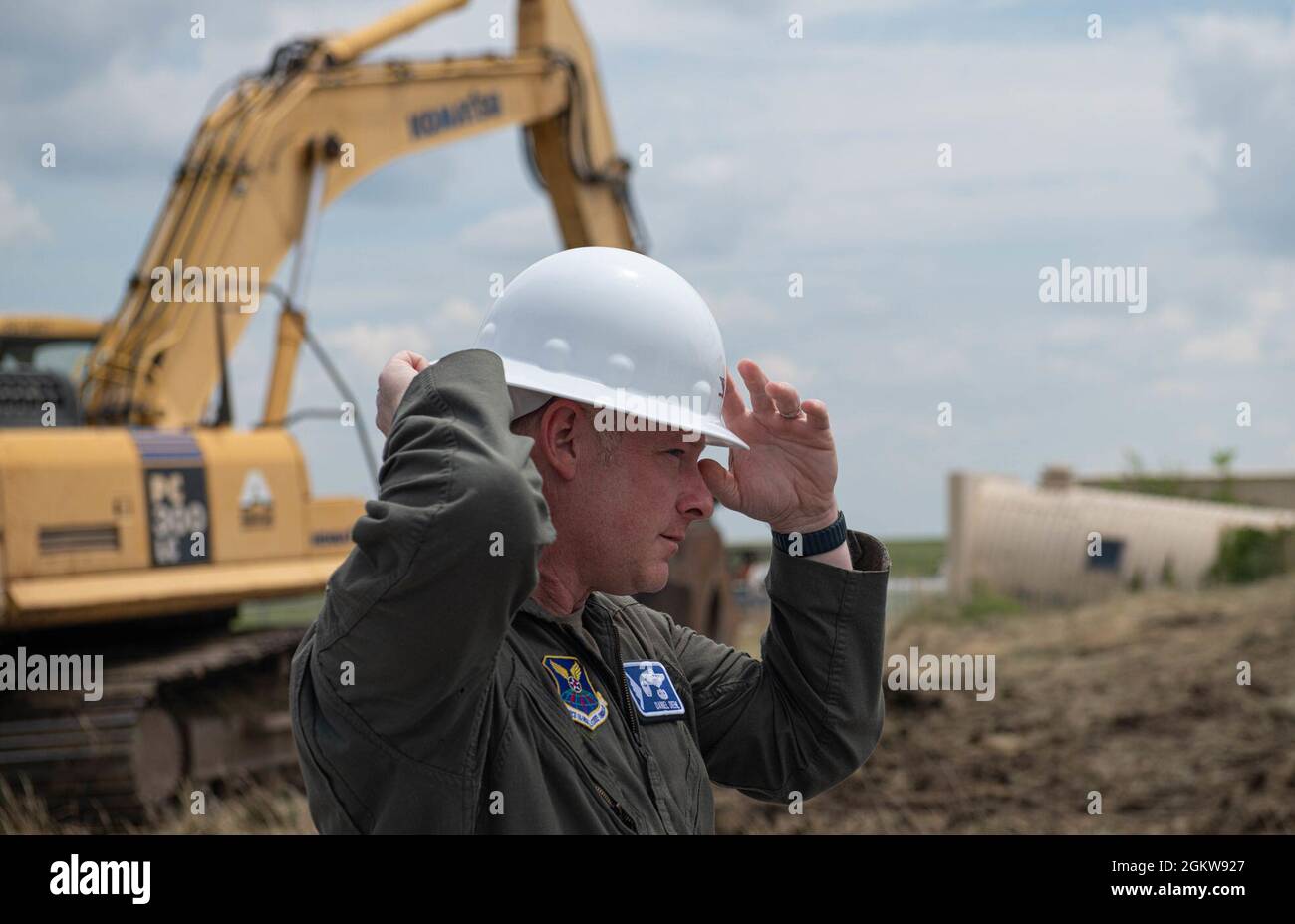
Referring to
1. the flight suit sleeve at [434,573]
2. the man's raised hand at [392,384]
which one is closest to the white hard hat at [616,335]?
the man's raised hand at [392,384]

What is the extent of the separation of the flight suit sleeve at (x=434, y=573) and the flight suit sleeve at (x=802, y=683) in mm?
760

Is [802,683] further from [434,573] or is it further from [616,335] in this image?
[434,573]

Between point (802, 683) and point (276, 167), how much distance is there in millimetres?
7096

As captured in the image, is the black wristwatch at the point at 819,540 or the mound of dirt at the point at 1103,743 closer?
the black wristwatch at the point at 819,540

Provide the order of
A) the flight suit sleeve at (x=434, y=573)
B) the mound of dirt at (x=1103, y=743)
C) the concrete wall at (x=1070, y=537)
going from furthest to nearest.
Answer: the concrete wall at (x=1070, y=537) < the mound of dirt at (x=1103, y=743) < the flight suit sleeve at (x=434, y=573)

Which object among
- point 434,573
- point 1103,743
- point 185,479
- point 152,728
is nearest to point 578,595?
point 434,573

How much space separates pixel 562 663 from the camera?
214 cm

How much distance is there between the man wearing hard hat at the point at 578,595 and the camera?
5.55 feet

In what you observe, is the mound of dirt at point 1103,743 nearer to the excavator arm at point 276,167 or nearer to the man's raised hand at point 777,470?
the excavator arm at point 276,167

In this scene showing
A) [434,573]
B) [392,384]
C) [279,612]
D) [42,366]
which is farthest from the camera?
[279,612]

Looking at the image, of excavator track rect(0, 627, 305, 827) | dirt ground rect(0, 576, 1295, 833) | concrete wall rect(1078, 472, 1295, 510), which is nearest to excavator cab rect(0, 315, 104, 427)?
excavator track rect(0, 627, 305, 827)

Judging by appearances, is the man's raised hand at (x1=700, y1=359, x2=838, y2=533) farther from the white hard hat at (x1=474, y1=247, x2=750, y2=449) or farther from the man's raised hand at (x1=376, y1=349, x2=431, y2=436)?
the man's raised hand at (x1=376, y1=349, x2=431, y2=436)

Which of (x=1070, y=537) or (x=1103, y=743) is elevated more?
(x=1070, y=537)

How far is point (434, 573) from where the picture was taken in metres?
1.66
